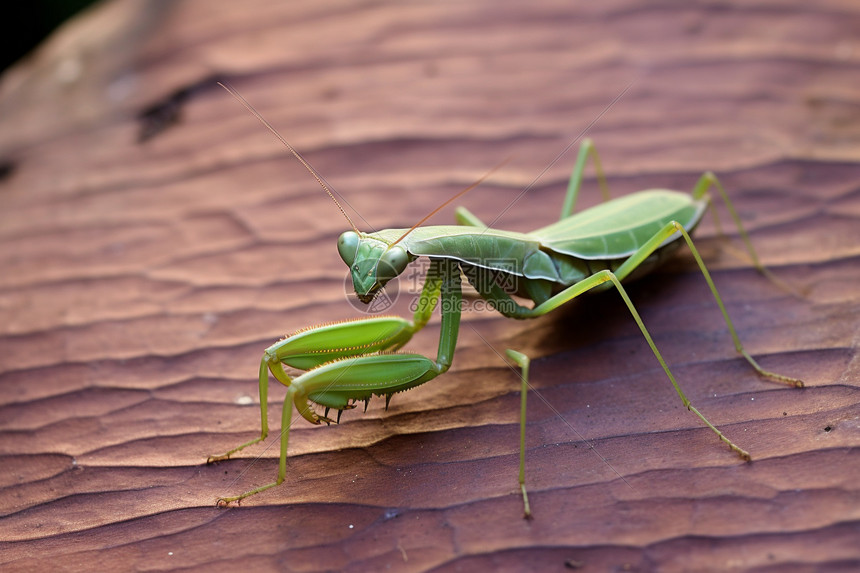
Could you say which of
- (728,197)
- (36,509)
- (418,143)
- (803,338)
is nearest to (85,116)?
(418,143)

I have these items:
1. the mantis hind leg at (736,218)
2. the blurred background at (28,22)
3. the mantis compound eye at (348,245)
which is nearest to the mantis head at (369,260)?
the mantis compound eye at (348,245)

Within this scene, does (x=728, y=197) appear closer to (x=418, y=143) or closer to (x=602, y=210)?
(x=602, y=210)

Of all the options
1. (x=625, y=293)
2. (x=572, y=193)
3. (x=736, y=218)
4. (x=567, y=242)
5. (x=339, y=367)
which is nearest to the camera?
(x=339, y=367)

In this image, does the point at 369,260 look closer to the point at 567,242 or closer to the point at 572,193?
the point at 567,242

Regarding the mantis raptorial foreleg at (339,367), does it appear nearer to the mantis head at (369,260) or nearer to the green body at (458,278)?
the green body at (458,278)

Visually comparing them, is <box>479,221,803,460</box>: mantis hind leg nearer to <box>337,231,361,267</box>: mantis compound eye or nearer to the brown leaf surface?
the brown leaf surface

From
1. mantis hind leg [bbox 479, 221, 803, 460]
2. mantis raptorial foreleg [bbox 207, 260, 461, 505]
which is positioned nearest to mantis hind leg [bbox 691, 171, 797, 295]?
mantis hind leg [bbox 479, 221, 803, 460]

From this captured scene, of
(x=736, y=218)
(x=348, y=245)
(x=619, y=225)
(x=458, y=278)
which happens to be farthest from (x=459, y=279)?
(x=736, y=218)
